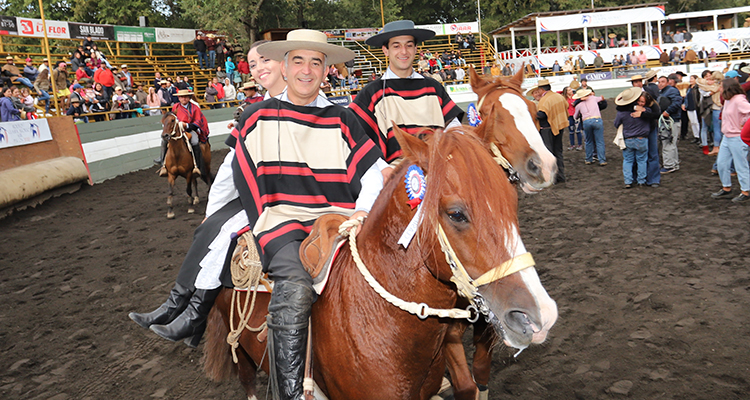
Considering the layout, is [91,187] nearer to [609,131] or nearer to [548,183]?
[548,183]

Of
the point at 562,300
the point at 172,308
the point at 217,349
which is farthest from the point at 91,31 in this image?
the point at 562,300

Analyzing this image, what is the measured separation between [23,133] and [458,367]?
13588 millimetres

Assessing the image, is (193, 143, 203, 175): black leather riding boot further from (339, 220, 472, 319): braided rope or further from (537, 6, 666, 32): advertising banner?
(537, 6, 666, 32): advertising banner

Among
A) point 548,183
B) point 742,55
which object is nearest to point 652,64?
point 742,55

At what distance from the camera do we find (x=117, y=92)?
18.0m

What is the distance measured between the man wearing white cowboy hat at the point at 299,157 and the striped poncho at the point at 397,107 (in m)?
1.16

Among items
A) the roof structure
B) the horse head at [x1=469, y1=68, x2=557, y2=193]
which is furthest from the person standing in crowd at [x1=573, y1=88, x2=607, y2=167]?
the roof structure

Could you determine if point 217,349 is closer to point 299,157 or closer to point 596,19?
point 299,157

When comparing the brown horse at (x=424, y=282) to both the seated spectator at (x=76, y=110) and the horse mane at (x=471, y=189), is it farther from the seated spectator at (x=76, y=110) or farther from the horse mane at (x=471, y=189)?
the seated spectator at (x=76, y=110)

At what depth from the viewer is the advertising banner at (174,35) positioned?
27.2 meters

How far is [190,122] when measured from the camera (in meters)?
11.4

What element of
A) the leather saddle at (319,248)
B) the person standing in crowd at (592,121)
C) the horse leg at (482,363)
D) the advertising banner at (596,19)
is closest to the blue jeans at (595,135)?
the person standing in crowd at (592,121)

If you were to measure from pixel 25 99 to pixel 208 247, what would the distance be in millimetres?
15350

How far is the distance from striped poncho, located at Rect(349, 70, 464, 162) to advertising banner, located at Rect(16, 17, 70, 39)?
21980 mm
